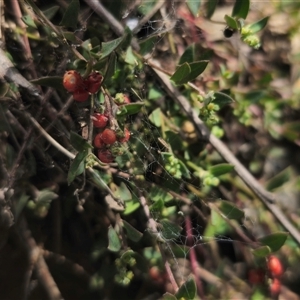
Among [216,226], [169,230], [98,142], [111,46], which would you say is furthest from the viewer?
[216,226]

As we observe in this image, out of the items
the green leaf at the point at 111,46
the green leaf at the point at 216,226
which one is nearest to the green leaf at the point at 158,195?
the green leaf at the point at 216,226

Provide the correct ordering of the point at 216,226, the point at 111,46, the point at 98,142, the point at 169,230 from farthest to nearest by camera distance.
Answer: the point at 216,226 → the point at 169,230 → the point at 98,142 → the point at 111,46

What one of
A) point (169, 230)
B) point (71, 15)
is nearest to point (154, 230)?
point (169, 230)

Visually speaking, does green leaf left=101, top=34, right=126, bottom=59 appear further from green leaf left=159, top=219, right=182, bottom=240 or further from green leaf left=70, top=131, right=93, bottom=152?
green leaf left=159, top=219, right=182, bottom=240

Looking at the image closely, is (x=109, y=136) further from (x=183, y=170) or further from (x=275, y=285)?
(x=275, y=285)

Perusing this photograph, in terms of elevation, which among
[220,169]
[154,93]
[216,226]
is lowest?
[216,226]

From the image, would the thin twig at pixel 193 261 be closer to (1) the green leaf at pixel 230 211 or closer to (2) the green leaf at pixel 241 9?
(1) the green leaf at pixel 230 211

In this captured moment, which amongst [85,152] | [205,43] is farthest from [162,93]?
[85,152]
